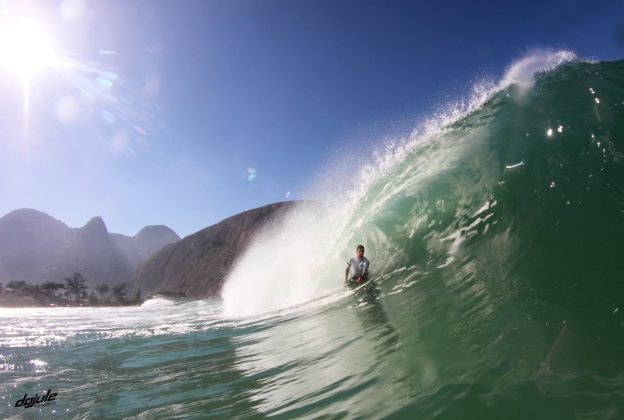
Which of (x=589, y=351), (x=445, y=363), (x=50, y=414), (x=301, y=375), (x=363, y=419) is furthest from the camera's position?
(x=301, y=375)

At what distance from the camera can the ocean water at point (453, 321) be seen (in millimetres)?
2533

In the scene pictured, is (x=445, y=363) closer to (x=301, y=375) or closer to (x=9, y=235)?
(x=301, y=375)

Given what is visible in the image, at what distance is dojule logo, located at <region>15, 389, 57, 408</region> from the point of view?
372cm

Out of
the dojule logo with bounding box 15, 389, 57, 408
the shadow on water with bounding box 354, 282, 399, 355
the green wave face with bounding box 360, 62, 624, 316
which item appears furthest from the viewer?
the green wave face with bounding box 360, 62, 624, 316

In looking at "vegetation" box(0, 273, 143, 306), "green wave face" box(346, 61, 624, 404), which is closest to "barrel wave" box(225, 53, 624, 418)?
"green wave face" box(346, 61, 624, 404)

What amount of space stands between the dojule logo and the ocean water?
0.10 meters

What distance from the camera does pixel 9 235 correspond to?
196 metres

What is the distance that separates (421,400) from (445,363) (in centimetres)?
61

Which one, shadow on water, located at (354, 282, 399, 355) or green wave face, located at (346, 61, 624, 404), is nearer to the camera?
green wave face, located at (346, 61, 624, 404)

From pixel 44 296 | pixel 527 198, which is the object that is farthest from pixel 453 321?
pixel 44 296

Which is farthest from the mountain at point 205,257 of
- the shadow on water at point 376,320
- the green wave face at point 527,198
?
the shadow on water at point 376,320

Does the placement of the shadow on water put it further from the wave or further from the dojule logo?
the dojule logo

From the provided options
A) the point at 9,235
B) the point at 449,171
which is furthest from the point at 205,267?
the point at 9,235

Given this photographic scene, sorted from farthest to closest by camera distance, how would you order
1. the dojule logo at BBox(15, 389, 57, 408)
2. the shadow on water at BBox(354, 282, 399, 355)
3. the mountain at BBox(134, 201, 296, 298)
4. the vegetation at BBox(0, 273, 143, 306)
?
1. the mountain at BBox(134, 201, 296, 298)
2. the vegetation at BBox(0, 273, 143, 306)
3. the shadow on water at BBox(354, 282, 399, 355)
4. the dojule logo at BBox(15, 389, 57, 408)
